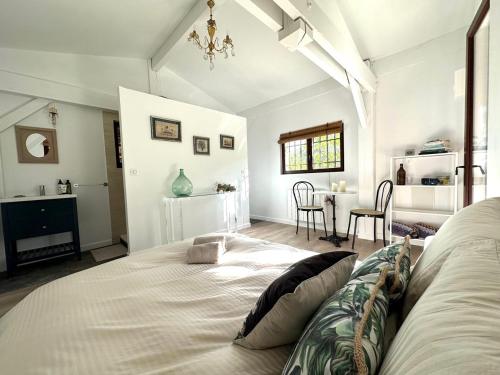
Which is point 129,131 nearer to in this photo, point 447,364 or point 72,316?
point 72,316

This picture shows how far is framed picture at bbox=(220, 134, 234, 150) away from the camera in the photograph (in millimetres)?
3944

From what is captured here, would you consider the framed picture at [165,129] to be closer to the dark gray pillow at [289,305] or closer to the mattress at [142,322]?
the mattress at [142,322]

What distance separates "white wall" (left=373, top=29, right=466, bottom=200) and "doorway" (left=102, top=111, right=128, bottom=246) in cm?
421

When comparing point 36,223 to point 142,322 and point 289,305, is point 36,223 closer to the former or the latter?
point 142,322

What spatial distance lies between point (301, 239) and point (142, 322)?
116 inches

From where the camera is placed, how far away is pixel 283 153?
179 inches

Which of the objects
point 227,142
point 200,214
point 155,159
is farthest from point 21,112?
point 227,142

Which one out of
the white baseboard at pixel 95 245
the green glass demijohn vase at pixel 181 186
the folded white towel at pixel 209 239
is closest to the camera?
the folded white towel at pixel 209 239

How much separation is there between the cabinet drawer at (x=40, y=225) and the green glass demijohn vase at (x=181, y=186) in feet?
4.40

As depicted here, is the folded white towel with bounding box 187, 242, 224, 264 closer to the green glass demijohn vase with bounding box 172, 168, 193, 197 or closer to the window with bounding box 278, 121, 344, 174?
the green glass demijohn vase with bounding box 172, 168, 193, 197

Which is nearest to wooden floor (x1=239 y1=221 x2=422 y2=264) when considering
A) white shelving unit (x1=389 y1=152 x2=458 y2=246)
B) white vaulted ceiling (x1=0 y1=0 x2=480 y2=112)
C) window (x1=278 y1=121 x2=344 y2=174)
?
white shelving unit (x1=389 y1=152 x2=458 y2=246)

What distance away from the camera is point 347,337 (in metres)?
0.41

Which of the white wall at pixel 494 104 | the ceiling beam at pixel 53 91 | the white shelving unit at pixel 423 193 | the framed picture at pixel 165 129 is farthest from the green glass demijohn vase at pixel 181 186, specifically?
the white wall at pixel 494 104

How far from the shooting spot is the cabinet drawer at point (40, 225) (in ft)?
7.96
